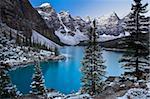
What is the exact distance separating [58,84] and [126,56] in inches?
2573

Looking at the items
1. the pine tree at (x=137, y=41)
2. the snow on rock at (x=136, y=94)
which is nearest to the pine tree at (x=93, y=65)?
the pine tree at (x=137, y=41)

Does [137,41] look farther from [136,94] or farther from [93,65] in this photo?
[136,94]

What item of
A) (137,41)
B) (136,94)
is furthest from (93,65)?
(136,94)

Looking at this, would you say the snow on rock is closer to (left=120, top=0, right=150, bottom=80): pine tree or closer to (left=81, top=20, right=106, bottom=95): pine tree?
(left=120, top=0, right=150, bottom=80): pine tree

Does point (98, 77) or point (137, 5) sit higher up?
point (137, 5)

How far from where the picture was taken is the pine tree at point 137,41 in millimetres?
31641

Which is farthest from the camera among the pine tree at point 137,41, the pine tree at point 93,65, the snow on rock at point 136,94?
the pine tree at point 93,65

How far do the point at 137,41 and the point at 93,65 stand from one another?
10.3m

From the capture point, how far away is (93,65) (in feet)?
133

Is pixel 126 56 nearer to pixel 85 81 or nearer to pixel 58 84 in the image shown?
pixel 85 81

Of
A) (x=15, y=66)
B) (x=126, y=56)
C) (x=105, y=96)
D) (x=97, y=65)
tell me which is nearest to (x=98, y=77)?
(x=97, y=65)

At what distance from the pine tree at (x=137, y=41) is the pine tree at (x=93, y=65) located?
9088 millimetres

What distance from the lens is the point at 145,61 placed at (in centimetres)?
3139

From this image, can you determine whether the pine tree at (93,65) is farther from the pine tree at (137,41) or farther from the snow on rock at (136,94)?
the snow on rock at (136,94)
